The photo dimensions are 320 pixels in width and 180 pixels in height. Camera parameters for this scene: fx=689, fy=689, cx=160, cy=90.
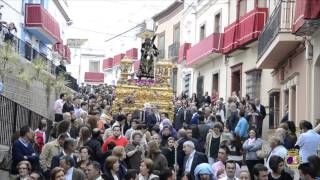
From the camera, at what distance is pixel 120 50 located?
67500mm

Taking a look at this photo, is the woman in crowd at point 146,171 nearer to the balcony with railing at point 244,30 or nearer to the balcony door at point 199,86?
the balcony with railing at point 244,30

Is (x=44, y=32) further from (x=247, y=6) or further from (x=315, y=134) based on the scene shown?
(x=315, y=134)

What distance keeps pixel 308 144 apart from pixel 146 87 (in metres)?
17.9

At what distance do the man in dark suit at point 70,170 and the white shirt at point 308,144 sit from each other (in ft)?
13.9

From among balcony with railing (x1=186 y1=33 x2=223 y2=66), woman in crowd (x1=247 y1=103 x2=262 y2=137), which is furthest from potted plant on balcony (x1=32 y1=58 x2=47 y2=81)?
balcony with railing (x1=186 y1=33 x2=223 y2=66)

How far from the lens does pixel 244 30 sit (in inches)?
1038

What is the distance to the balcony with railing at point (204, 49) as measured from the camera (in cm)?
3133

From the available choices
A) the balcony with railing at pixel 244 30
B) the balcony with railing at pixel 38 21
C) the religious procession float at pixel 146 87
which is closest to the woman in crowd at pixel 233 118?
the balcony with railing at pixel 244 30

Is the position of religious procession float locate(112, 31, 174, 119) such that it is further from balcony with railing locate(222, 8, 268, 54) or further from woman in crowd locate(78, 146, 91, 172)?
woman in crowd locate(78, 146, 91, 172)

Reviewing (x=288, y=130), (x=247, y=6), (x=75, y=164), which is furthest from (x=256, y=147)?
(x=247, y=6)

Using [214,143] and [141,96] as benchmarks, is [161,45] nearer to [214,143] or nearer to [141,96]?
[141,96]

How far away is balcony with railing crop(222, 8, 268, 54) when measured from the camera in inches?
984

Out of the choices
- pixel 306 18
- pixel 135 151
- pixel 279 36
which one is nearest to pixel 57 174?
pixel 135 151

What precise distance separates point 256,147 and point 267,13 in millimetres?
12101
